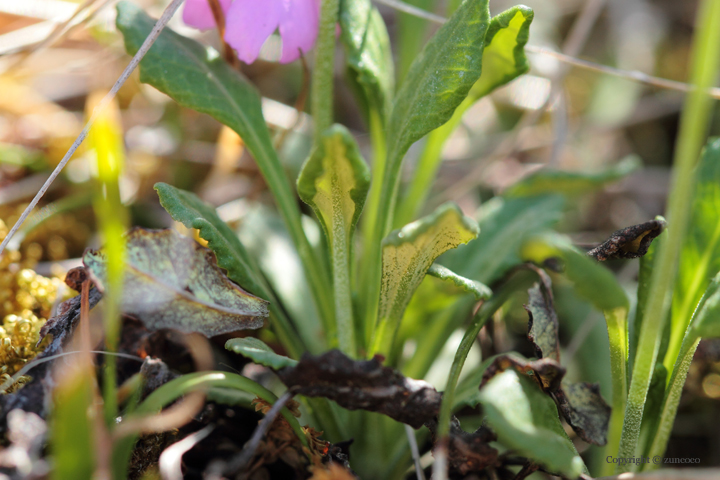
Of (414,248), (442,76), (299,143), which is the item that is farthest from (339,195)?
(299,143)

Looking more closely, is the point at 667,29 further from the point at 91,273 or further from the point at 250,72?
the point at 91,273

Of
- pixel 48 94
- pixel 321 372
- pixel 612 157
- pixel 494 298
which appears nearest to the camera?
pixel 321 372

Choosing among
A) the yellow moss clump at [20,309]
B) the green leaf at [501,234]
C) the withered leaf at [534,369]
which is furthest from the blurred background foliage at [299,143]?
the withered leaf at [534,369]

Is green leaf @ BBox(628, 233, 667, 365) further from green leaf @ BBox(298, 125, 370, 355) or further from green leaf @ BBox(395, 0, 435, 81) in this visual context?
green leaf @ BBox(395, 0, 435, 81)

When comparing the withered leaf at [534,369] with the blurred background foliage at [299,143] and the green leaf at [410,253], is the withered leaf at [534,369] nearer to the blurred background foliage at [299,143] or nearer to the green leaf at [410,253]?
the green leaf at [410,253]

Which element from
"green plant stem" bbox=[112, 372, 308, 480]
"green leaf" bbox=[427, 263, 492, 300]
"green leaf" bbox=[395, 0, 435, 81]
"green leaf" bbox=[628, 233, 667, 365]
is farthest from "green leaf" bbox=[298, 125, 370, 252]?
"green leaf" bbox=[395, 0, 435, 81]

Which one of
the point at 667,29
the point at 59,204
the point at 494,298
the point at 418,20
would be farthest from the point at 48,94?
the point at 667,29
